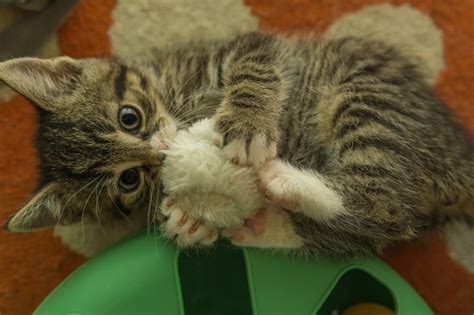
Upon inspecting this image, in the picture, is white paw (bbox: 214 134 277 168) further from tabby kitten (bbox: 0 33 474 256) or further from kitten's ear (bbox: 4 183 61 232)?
kitten's ear (bbox: 4 183 61 232)

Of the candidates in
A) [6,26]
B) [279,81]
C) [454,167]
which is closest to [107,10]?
[6,26]

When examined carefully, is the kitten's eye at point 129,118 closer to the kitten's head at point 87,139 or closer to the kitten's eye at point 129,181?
the kitten's head at point 87,139

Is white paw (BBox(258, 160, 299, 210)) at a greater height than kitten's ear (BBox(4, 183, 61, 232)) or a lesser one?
greater

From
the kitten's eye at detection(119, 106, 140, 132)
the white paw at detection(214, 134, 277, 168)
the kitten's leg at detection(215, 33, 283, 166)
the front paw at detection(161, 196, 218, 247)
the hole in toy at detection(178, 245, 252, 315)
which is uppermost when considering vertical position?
the kitten's leg at detection(215, 33, 283, 166)

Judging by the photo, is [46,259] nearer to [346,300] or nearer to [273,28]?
[346,300]

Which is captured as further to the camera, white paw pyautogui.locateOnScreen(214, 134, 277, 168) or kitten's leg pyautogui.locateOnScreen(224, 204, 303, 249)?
kitten's leg pyautogui.locateOnScreen(224, 204, 303, 249)

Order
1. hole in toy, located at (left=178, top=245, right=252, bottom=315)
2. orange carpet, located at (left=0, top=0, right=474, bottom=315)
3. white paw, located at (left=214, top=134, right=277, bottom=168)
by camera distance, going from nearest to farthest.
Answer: white paw, located at (left=214, top=134, right=277, bottom=168), hole in toy, located at (left=178, top=245, right=252, bottom=315), orange carpet, located at (left=0, top=0, right=474, bottom=315)

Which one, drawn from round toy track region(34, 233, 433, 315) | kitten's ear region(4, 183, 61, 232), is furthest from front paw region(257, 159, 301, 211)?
kitten's ear region(4, 183, 61, 232)

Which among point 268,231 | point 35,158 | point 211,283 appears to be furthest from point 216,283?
point 35,158

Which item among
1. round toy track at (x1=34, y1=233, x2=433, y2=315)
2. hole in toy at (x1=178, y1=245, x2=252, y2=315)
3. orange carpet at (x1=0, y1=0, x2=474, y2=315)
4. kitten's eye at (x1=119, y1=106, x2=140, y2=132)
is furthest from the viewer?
orange carpet at (x1=0, y1=0, x2=474, y2=315)
